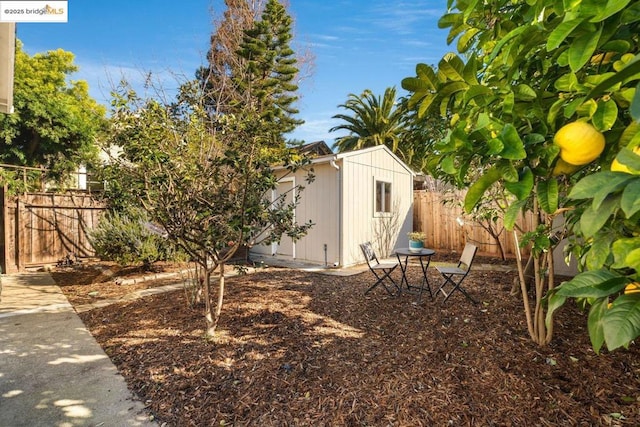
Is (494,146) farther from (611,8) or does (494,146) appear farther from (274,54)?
(274,54)

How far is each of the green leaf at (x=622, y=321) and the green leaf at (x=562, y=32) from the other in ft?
1.71

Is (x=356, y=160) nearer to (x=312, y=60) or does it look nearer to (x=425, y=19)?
(x=425, y=19)

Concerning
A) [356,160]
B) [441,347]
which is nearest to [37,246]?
[356,160]

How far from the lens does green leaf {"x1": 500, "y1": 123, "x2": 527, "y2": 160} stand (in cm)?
69

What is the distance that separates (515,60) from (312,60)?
16.0m

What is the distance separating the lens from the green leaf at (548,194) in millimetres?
782

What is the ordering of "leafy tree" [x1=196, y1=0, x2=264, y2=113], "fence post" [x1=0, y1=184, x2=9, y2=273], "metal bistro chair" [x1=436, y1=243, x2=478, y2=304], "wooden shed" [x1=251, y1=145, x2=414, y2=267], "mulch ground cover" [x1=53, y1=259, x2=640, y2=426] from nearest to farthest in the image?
"mulch ground cover" [x1=53, y1=259, x2=640, y2=426]
"metal bistro chair" [x1=436, y1=243, x2=478, y2=304]
"fence post" [x1=0, y1=184, x2=9, y2=273]
"wooden shed" [x1=251, y1=145, x2=414, y2=267]
"leafy tree" [x1=196, y1=0, x2=264, y2=113]

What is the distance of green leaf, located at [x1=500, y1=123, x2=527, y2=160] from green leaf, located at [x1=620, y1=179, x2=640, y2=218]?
194 millimetres

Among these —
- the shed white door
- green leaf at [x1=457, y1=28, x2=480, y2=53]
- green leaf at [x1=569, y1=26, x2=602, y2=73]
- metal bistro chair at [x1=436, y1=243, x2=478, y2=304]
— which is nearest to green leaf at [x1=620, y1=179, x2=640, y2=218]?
green leaf at [x1=569, y1=26, x2=602, y2=73]

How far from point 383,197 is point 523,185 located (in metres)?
8.21

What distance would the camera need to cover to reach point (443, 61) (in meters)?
1.02

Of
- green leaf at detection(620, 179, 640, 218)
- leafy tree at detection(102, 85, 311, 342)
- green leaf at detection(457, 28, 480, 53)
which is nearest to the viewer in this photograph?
green leaf at detection(620, 179, 640, 218)

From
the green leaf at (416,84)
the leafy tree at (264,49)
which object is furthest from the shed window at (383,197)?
the green leaf at (416,84)

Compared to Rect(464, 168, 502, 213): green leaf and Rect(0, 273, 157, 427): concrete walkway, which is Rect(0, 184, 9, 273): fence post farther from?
Rect(464, 168, 502, 213): green leaf
